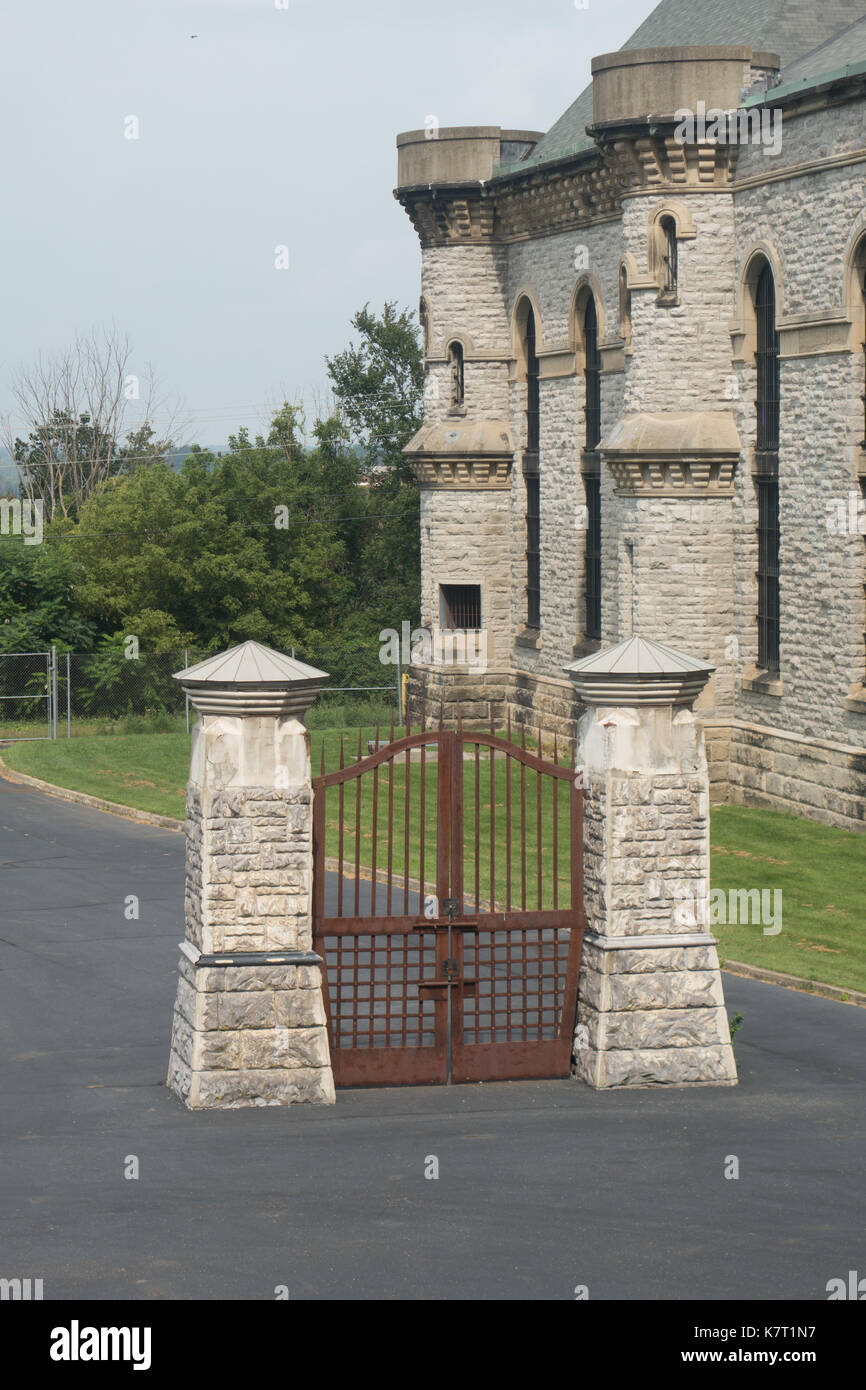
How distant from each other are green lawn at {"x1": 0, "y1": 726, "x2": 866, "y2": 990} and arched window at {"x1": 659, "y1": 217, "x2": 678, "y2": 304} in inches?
336

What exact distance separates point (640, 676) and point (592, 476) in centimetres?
2224

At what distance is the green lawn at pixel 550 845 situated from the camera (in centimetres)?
2022

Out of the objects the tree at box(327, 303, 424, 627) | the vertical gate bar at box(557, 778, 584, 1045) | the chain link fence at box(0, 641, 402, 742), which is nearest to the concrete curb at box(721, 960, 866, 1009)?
the vertical gate bar at box(557, 778, 584, 1045)

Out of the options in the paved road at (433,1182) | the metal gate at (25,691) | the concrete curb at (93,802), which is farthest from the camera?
the metal gate at (25,691)

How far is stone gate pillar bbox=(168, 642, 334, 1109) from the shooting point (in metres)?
13.5

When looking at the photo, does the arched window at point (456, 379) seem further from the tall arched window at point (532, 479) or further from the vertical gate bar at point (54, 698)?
the vertical gate bar at point (54, 698)

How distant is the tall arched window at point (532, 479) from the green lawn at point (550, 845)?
12.8ft

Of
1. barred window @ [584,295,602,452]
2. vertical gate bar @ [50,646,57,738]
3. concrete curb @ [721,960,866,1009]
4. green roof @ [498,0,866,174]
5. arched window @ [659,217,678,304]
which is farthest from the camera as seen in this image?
vertical gate bar @ [50,646,57,738]

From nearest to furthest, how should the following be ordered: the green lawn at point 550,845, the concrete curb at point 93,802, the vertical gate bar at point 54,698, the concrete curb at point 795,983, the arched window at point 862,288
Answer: the concrete curb at point 795,983
the green lawn at point 550,845
the arched window at point 862,288
the concrete curb at point 93,802
the vertical gate bar at point 54,698

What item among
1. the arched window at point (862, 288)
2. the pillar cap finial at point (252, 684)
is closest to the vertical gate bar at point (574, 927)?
the pillar cap finial at point (252, 684)

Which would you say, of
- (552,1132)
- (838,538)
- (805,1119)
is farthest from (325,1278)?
(838,538)

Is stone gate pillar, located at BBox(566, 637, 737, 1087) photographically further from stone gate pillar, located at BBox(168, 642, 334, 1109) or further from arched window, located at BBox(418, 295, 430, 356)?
arched window, located at BBox(418, 295, 430, 356)

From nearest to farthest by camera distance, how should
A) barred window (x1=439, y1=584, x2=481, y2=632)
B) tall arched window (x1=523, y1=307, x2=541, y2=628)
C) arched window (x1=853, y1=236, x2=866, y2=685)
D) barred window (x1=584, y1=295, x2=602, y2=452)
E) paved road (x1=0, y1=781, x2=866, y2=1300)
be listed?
paved road (x1=0, y1=781, x2=866, y2=1300) → arched window (x1=853, y1=236, x2=866, y2=685) → barred window (x1=584, y1=295, x2=602, y2=452) → tall arched window (x1=523, y1=307, x2=541, y2=628) → barred window (x1=439, y1=584, x2=481, y2=632)

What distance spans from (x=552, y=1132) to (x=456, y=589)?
27.7 metres
